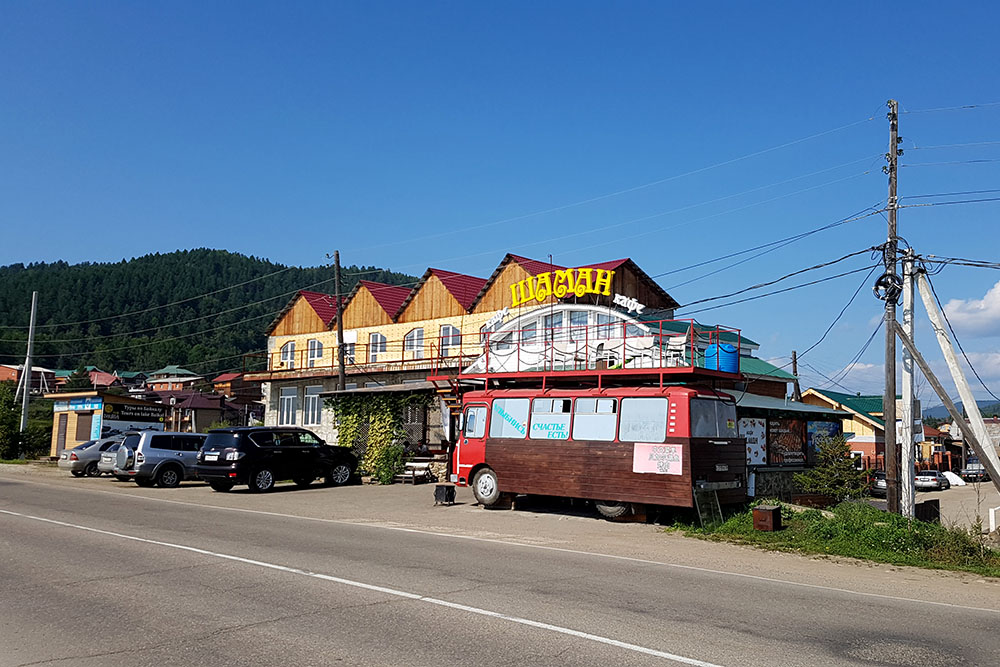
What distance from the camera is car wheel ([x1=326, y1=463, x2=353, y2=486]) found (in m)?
27.8

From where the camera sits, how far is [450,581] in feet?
32.7

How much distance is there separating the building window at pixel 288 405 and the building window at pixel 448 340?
32.2ft

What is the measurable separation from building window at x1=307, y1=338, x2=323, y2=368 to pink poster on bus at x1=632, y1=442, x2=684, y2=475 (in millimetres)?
34368

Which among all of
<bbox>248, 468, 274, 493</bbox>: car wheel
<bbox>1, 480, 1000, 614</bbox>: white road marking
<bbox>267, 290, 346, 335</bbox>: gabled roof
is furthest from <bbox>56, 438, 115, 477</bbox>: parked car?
<bbox>267, 290, 346, 335</bbox>: gabled roof

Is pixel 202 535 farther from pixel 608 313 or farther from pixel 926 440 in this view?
pixel 926 440

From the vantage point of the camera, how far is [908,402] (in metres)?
18.9

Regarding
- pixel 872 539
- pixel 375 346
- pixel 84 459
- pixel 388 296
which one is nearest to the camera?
pixel 872 539

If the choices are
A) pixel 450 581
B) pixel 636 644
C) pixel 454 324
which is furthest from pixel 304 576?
pixel 454 324

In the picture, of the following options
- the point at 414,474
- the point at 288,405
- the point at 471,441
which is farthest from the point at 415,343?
the point at 471,441

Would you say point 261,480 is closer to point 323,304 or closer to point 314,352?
point 314,352

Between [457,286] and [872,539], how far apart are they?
3097cm

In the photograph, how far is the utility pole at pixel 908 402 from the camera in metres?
18.8

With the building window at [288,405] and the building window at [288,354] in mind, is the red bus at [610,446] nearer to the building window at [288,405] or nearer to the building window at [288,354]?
the building window at [288,405]

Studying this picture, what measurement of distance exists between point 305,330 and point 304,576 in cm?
4146
